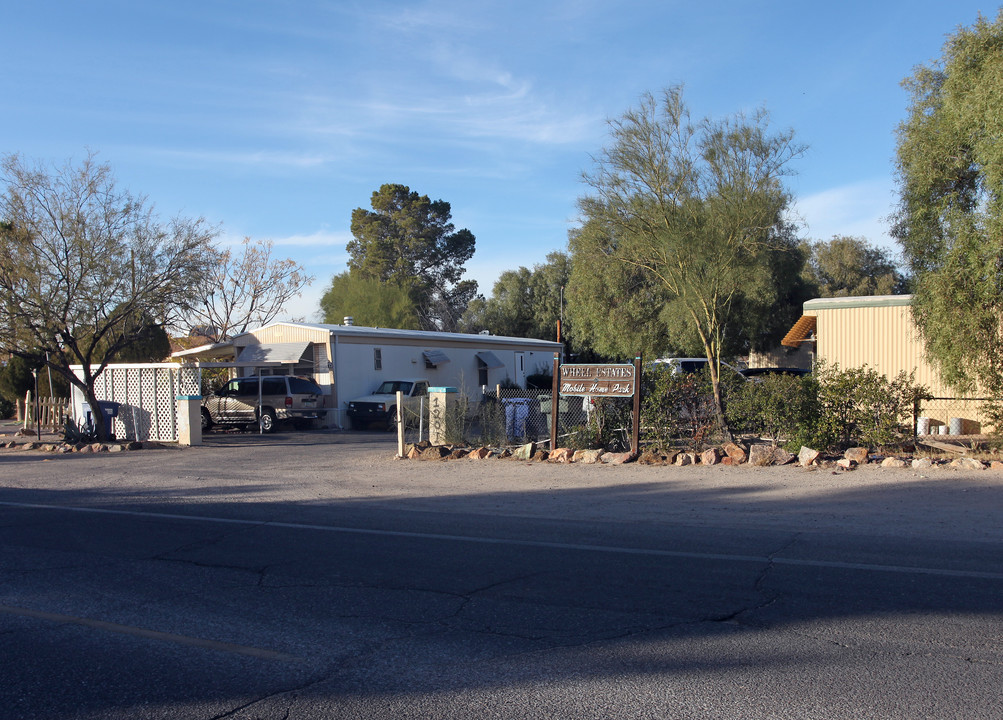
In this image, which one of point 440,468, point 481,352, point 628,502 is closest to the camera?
point 628,502

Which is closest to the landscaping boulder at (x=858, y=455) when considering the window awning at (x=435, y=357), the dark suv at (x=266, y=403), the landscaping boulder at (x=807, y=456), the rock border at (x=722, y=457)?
the rock border at (x=722, y=457)

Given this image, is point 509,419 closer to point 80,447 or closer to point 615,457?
point 615,457

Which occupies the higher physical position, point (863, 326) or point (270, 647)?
point (863, 326)

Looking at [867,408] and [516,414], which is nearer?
[867,408]

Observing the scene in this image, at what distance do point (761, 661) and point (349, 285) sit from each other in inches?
1877

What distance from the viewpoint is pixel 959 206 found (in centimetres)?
1323

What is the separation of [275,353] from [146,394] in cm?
496

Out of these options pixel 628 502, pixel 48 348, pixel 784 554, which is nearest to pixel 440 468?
pixel 628 502

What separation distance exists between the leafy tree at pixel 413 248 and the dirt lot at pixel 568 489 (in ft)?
132

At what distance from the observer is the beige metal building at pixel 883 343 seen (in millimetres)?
16812

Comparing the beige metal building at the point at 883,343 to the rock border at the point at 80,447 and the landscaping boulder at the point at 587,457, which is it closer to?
the landscaping boulder at the point at 587,457

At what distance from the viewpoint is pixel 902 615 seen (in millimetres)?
5543

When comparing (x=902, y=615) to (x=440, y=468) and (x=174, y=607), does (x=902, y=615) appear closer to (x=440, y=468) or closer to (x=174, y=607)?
(x=174, y=607)

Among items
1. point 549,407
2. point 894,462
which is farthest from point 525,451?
point 894,462
